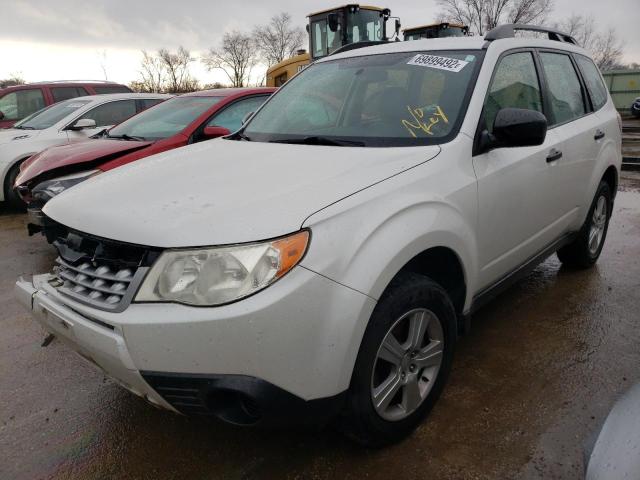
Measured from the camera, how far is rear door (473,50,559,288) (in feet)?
8.19

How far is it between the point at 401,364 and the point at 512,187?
1194 millimetres

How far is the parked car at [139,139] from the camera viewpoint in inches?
181

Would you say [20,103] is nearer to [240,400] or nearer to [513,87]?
[513,87]

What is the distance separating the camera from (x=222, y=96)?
5.39 metres

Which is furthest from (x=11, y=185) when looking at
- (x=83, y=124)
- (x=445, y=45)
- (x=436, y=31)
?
(x=436, y=31)

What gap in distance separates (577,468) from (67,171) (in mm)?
4653

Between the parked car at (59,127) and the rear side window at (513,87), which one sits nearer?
the rear side window at (513,87)

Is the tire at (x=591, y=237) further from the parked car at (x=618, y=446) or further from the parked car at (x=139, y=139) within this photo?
the parked car at (x=139, y=139)

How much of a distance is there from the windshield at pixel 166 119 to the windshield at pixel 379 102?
2111 millimetres

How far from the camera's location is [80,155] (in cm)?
477

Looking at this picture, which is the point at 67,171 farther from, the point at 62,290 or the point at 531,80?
the point at 531,80

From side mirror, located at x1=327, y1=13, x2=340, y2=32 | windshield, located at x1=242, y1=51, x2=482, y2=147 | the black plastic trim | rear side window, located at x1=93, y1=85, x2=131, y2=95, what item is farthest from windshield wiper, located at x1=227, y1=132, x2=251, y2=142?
side mirror, located at x1=327, y1=13, x2=340, y2=32

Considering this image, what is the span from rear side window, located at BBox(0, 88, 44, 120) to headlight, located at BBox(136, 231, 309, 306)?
9369 mm

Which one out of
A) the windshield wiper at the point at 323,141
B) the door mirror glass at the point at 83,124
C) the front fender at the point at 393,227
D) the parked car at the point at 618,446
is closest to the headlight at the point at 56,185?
the door mirror glass at the point at 83,124
